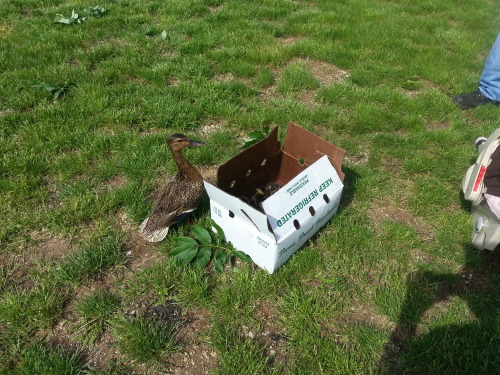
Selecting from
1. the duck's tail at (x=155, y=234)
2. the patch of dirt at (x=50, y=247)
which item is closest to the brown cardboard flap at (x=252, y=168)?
the duck's tail at (x=155, y=234)

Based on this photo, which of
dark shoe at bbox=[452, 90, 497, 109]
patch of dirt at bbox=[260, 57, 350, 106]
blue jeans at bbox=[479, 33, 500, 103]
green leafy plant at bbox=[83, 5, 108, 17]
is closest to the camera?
blue jeans at bbox=[479, 33, 500, 103]

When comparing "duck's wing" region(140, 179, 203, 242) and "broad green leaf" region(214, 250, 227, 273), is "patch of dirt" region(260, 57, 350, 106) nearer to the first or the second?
"duck's wing" region(140, 179, 203, 242)

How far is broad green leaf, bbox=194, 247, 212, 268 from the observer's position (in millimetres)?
2926

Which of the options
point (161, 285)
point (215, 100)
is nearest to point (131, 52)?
point (215, 100)

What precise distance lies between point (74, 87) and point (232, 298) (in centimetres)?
358

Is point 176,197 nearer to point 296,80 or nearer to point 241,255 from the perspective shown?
point 241,255

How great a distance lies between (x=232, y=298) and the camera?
9.05 ft

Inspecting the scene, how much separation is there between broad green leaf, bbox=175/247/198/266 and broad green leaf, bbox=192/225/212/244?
13cm

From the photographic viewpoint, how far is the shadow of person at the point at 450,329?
96.7 inches

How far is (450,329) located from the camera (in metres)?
2.64

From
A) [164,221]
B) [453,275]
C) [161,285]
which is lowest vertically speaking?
[453,275]

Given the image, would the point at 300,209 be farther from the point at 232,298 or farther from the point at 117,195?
the point at 117,195

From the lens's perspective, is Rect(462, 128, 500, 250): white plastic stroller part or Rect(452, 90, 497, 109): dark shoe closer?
Rect(462, 128, 500, 250): white plastic stroller part

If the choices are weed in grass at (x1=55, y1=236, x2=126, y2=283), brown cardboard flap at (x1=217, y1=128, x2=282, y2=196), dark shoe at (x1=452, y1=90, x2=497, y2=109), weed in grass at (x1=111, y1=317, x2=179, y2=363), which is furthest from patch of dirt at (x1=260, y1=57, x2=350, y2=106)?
weed in grass at (x1=111, y1=317, x2=179, y2=363)
